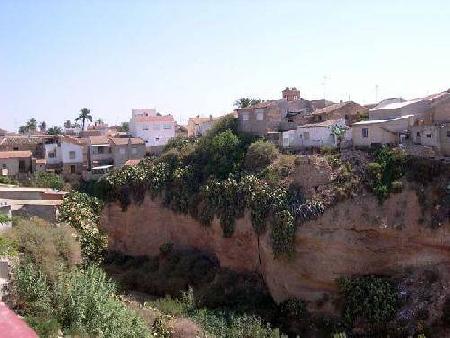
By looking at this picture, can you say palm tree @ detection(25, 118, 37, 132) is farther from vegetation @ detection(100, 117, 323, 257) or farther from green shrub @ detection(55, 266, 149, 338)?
green shrub @ detection(55, 266, 149, 338)

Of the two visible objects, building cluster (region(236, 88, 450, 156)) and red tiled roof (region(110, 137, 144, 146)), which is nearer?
building cluster (region(236, 88, 450, 156))

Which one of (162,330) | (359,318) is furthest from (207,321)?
(359,318)

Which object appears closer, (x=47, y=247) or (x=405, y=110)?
(x=47, y=247)

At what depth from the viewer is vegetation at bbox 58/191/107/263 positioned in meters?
30.7

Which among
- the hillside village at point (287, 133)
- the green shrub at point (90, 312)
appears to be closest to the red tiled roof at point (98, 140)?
the hillside village at point (287, 133)

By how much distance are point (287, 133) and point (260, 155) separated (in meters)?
3.34

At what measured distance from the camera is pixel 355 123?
30312 mm

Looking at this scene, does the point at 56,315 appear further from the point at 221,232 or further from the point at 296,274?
the point at 221,232

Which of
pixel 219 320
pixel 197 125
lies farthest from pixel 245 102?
pixel 219 320

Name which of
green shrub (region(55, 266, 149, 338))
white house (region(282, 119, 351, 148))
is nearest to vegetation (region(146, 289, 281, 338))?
green shrub (region(55, 266, 149, 338))

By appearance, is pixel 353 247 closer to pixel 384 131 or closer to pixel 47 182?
pixel 384 131

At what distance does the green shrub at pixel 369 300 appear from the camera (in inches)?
858

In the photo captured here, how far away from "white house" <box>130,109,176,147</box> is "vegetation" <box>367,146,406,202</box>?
2560 cm

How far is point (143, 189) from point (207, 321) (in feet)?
41.6
